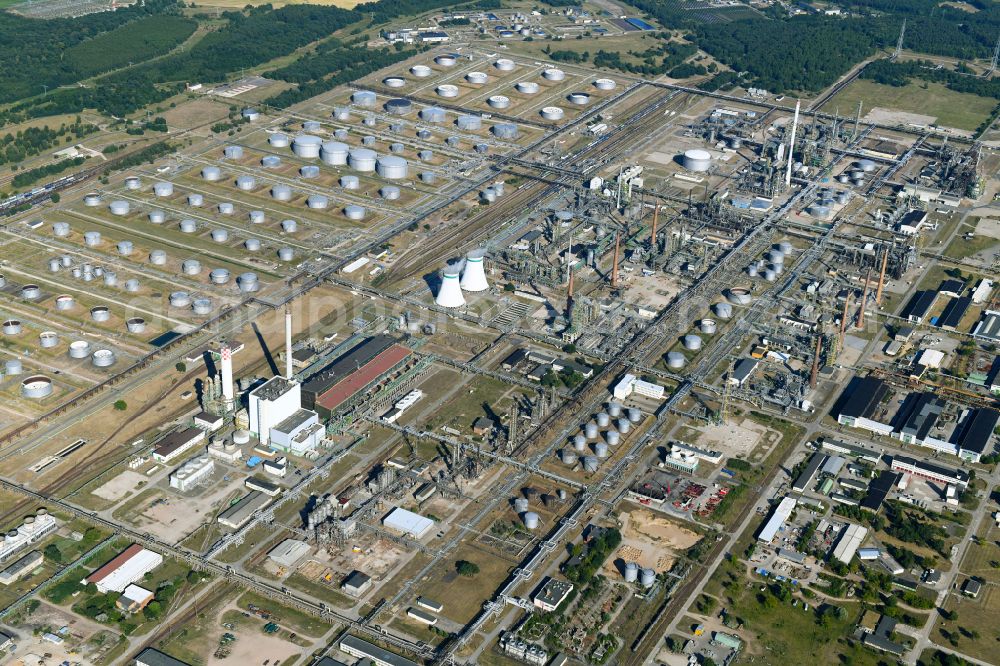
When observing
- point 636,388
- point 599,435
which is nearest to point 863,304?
point 636,388

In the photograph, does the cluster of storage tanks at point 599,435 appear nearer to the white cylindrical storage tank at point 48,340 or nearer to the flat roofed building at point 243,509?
the flat roofed building at point 243,509

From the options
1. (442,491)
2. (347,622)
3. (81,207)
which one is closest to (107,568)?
(347,622)

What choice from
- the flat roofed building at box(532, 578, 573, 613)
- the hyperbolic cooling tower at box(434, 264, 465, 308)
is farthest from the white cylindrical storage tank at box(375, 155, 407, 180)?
the flat roofed building at box(532, 578, 573, 613)

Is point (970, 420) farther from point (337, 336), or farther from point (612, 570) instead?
point (337, 336)

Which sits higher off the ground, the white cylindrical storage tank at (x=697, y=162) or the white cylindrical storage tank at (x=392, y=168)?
the white cylindrical storage tank at (x=392, y=168)

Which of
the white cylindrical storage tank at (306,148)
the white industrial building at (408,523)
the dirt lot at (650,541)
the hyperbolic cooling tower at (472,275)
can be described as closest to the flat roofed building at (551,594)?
the dirt lot at (650,541)
